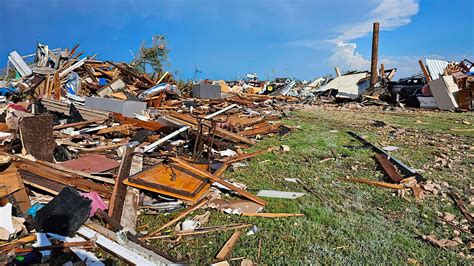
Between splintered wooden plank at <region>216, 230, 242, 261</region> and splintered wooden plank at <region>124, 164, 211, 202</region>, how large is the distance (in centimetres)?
83

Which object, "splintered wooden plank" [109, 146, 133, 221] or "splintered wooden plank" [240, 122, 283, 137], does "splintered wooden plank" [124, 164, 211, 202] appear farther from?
"splintered wooden plank" [240, 122, 283, 137]

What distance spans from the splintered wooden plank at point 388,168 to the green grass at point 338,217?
15 centimetres

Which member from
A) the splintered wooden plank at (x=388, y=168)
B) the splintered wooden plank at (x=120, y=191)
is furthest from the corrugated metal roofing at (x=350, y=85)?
the splintered wooden plank at (x=120, y=191)

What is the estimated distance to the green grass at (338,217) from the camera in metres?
2.97

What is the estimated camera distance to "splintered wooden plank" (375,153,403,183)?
490 cm

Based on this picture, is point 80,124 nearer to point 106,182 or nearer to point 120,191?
point 106,182

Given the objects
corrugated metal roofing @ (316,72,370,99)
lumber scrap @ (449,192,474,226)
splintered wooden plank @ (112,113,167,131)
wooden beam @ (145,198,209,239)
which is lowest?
lumber scrap @ (449,192,474,226)

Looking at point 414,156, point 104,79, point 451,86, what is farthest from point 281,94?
point 414,156

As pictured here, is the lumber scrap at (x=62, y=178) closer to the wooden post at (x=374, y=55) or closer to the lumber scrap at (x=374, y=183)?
the lumber scrap at (x=374, y=183)

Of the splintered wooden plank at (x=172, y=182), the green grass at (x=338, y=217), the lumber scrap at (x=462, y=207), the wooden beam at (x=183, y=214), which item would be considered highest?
the splintered wooden plank at (x=172, y=182)

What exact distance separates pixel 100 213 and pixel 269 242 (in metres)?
1.73

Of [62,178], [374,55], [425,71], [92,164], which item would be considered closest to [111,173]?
[92,164]

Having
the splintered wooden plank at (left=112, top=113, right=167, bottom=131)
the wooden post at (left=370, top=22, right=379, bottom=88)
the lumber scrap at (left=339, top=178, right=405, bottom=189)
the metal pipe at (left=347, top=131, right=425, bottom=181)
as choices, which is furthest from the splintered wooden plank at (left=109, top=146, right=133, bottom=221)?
the wooden post at (left=370, top=22, right=379, bottom=88)

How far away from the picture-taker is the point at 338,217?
12.2 feet
